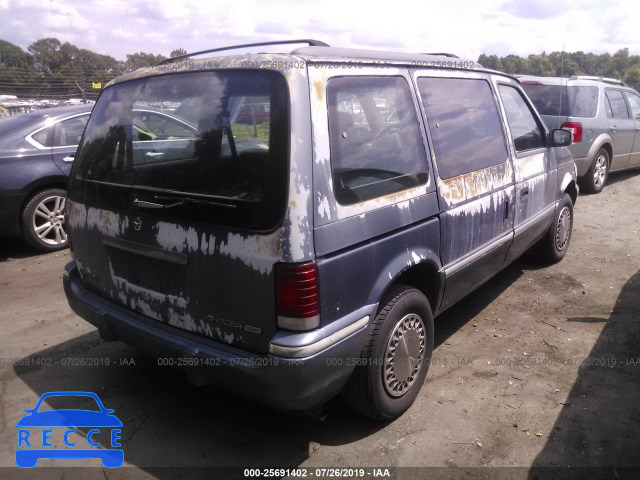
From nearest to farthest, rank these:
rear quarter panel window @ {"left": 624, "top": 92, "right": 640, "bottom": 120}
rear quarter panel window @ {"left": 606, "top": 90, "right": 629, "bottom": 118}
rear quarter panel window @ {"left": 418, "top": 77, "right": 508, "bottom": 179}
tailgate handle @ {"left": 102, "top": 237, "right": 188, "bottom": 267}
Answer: tailgate handle @ {"left": 102, "top": 237, "right": 188, "bottom": 267} < rear quarter panel window @ {"left": 418, "top": 77, "right": 508, "bottom": 179} < rear quarter panel window @ {"left": 606, "top": 90, "right": 629, "bottom": 118} < rear quarter panel window @ {"left": 624, "top": 92, "right": 640, "bottom": 120}

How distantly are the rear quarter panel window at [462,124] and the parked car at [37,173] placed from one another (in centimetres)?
469

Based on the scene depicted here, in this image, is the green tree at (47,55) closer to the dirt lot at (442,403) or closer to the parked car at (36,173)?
the parked car at (36,173)

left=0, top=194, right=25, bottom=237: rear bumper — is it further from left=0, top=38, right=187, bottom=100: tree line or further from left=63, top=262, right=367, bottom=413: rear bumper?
left=0, top=38, right=187, bottom=100: tree line

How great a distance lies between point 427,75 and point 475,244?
1186 mm

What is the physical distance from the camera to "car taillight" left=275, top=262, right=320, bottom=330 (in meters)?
2.23

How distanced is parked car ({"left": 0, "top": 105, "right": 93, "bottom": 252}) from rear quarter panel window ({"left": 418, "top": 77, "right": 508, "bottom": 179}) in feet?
15.2

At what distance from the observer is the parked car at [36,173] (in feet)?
Result: 18.9

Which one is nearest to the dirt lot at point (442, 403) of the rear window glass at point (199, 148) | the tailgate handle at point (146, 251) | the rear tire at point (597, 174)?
the tailgate handle at point (146, 251)

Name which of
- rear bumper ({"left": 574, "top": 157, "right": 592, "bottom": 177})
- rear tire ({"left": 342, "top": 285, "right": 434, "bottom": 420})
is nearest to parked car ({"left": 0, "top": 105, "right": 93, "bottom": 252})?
rear tire ({"left": 342, "top": 285, "right": 434, "bottom": 420})

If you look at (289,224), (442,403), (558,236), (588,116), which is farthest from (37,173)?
(588,116)

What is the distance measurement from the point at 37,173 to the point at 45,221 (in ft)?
1.86

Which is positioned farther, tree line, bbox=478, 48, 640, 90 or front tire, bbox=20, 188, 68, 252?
tree line, bbox=478, 48, 640, 90

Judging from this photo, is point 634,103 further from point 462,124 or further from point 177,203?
point 177,203

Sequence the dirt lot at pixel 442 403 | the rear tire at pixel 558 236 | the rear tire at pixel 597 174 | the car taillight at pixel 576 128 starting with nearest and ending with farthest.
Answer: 1. the dirt lot at pixel 442 403
2. the rear tire at pixel 558 236
3. the car taillight at pixel 576 128
4. the rear tire at pixel 597 174
